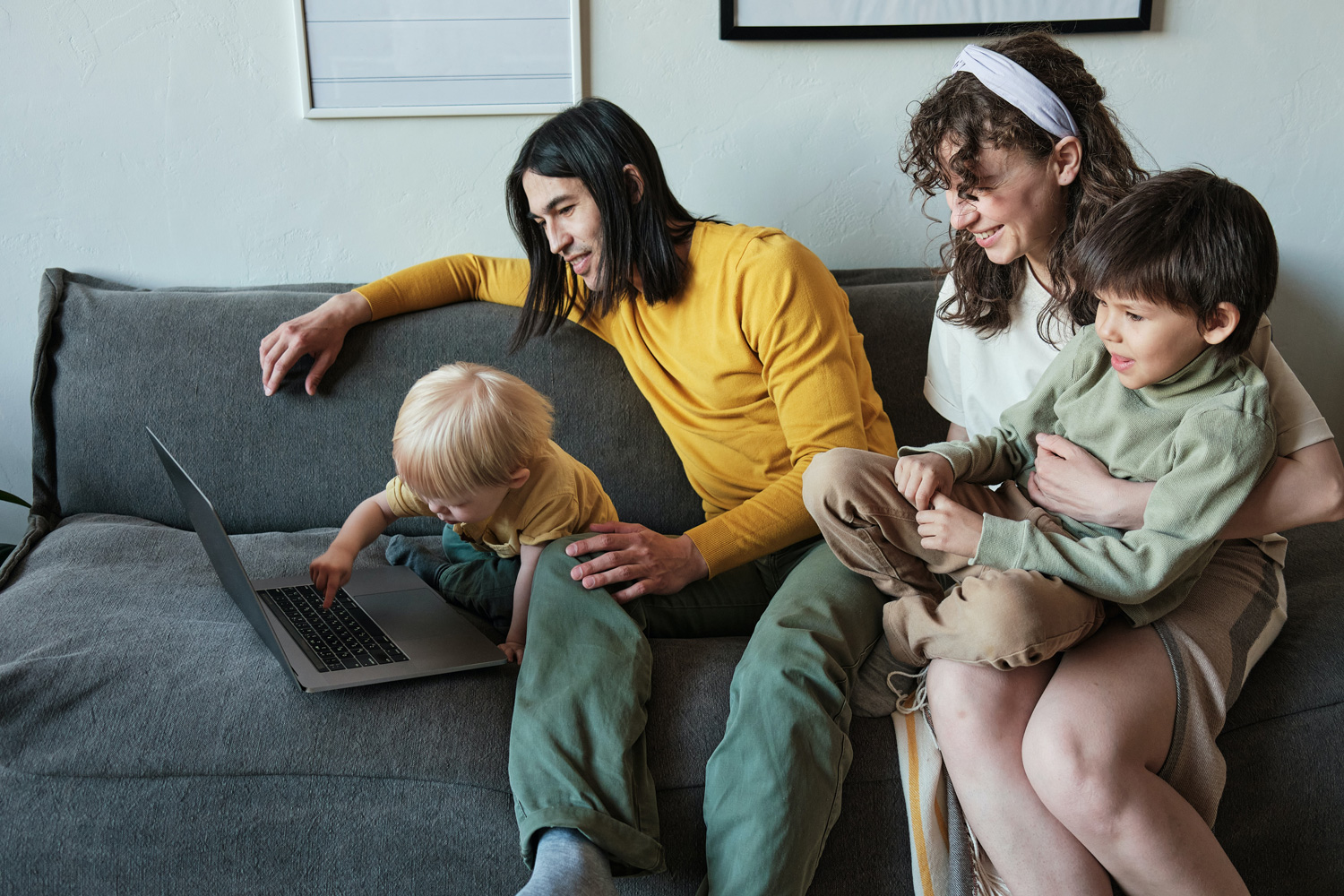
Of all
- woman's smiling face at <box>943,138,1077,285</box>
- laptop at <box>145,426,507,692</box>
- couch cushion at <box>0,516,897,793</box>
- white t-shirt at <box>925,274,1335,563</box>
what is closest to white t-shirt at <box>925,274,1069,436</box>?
white t-shirt at <box>925,274,1335,563</box>

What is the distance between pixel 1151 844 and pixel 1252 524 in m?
0.37

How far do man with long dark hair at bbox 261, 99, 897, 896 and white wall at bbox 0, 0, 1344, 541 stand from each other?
12.2 inches

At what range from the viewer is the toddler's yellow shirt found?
4.14ft

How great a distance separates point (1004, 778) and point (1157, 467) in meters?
0.38

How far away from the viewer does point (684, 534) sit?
4.42 feet

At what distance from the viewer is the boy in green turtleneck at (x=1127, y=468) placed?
3.12 ft

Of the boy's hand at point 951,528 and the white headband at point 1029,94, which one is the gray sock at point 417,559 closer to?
the boy's hand at point 951,528

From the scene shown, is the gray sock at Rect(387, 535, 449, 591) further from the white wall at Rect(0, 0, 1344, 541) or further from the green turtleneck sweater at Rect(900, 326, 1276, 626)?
the green turtleneck sweater at Rect(900, 326, 1276, 626)

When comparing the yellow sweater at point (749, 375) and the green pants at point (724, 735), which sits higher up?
the yellow sweater at point (749, 375)

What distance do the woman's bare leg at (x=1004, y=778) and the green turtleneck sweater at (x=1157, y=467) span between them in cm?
13

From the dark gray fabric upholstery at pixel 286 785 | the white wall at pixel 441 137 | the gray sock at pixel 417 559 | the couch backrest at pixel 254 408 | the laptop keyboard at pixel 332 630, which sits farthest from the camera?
the white wall at pixel 441 137

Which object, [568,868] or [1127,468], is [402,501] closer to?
[568,868]

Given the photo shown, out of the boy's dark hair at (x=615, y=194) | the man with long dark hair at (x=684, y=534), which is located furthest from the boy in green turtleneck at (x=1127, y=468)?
the boy's dark hair at (x=615, y=194)

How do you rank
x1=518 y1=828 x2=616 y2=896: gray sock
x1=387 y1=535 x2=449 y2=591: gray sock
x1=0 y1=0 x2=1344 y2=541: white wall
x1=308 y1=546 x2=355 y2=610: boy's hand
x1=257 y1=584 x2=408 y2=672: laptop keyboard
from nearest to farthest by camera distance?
1. x1=518 y1=828 x2=616 y2=896: gray sock
2. x1=257 y1=584 x2=408 y2=672: laptop keyboard
3. x1=308 y1=546 x2=355 y2=610: boy's hand
4. x1=387 y1=535 x2=449 y2=591: gray sock
5. x1=0 y1=0 x2=1344 y2=541: white wall
